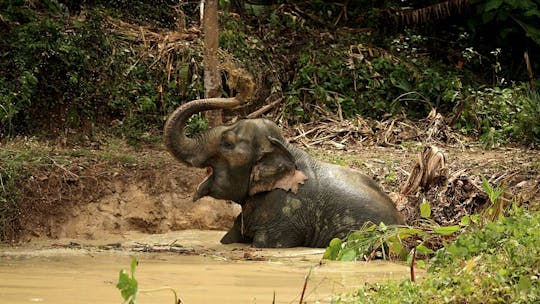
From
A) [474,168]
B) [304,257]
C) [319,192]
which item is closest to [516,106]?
[474,168]

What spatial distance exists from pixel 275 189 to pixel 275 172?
18cm

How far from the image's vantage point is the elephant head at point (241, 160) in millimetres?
10258

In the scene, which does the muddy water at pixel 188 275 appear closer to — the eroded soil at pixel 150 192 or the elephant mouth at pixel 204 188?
the elephant mouth at pixel 204 188

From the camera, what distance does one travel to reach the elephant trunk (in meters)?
10.0

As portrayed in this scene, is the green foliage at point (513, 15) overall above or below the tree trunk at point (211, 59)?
above

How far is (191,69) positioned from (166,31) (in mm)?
1300

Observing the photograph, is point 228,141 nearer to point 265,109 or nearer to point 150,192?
point 150,192

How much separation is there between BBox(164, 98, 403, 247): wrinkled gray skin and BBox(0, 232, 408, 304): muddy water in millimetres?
429

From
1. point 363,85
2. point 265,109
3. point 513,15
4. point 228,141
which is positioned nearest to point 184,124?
point 228,141

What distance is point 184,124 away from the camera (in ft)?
33.3

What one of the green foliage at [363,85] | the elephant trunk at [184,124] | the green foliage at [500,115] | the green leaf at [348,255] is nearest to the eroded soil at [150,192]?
the green foliage at [500,115]

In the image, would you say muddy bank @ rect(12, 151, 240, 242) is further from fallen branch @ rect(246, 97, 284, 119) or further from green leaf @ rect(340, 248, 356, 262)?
green leaf @ rect(340, 248, 356, 262)

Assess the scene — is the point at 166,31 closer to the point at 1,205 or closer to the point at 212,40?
the point at 212,40

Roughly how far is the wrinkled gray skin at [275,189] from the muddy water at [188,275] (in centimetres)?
43
